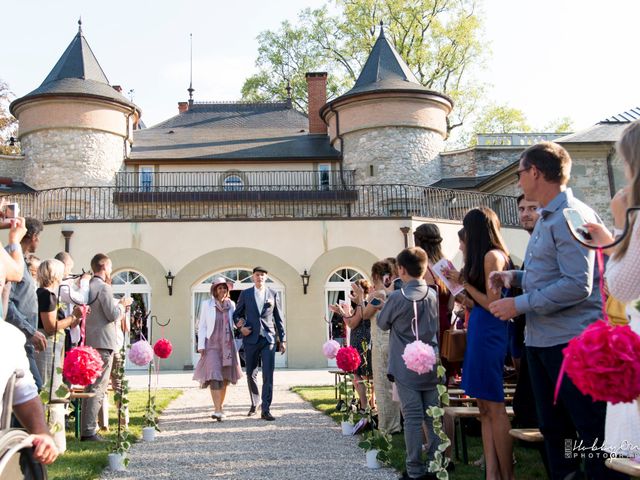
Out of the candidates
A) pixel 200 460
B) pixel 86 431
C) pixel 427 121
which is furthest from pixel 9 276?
pixel 427 121

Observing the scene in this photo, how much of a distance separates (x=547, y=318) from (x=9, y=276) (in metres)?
2.90

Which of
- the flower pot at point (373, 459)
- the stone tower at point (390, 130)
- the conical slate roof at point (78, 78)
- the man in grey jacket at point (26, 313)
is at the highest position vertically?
the conical slate roof at point (78, 78)

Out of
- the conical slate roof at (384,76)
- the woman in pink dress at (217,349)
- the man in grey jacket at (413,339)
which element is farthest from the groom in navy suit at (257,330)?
the conical slate roof at (384,76)

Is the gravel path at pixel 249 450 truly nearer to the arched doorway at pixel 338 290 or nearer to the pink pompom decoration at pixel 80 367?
the pink pompom decoration at pixel 80 367

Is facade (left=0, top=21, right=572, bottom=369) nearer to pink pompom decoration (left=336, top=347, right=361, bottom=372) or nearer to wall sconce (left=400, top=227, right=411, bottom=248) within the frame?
wall sconce (left=400, top=227, right=411, bottom=248)

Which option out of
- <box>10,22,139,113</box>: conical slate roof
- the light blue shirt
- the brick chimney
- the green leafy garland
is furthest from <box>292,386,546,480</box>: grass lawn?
the brick chimney

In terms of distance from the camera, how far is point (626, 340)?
2336 mm

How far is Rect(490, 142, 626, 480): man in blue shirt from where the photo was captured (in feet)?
11.6

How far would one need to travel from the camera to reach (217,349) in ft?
29.6

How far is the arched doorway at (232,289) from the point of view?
18.8 metres

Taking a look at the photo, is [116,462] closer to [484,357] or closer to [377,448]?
[377,448]

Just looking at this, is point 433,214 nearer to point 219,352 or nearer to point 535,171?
point 219,352

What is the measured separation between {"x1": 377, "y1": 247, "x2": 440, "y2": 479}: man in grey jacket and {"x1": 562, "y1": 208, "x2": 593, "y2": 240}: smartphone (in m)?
2.25

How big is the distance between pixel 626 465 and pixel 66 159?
25118mm
